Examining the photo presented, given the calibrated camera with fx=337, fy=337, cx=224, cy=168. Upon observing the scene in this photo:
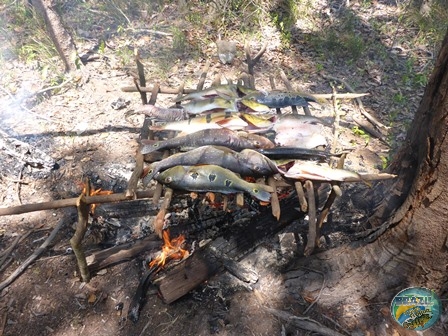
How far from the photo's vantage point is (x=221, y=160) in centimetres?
287

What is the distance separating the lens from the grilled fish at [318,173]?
2.67 metres

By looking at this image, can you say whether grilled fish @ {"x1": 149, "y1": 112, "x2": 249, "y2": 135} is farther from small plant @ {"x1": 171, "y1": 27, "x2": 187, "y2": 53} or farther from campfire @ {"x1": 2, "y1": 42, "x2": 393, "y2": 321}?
small plant @ {"x1": 171, "y1": 27, "x2": 187, "y2": 53}

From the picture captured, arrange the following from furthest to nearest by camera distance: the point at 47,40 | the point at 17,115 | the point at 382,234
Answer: the point at 47,40, the point at 17,115, the point at 382,234

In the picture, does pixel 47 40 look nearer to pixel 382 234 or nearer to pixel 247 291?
pixel 247 291

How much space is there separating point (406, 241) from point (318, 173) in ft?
3.58

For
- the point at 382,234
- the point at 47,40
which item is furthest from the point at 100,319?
the point at 47,40

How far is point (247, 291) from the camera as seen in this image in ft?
11.8

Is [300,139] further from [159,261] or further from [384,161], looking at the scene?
[384,161]

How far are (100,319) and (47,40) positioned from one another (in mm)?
5994

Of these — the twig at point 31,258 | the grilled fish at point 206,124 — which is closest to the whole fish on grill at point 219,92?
the grilled fish at point 206,124

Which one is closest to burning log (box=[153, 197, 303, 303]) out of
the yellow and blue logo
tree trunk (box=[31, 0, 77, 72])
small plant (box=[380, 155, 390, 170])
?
the yellow and blue logo

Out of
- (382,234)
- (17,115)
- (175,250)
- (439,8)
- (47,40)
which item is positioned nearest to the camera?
(382,234)

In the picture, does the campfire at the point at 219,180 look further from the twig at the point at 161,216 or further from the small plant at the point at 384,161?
the small plant at the point at 384,161

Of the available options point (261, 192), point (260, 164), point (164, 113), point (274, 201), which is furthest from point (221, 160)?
point (164, 113)
